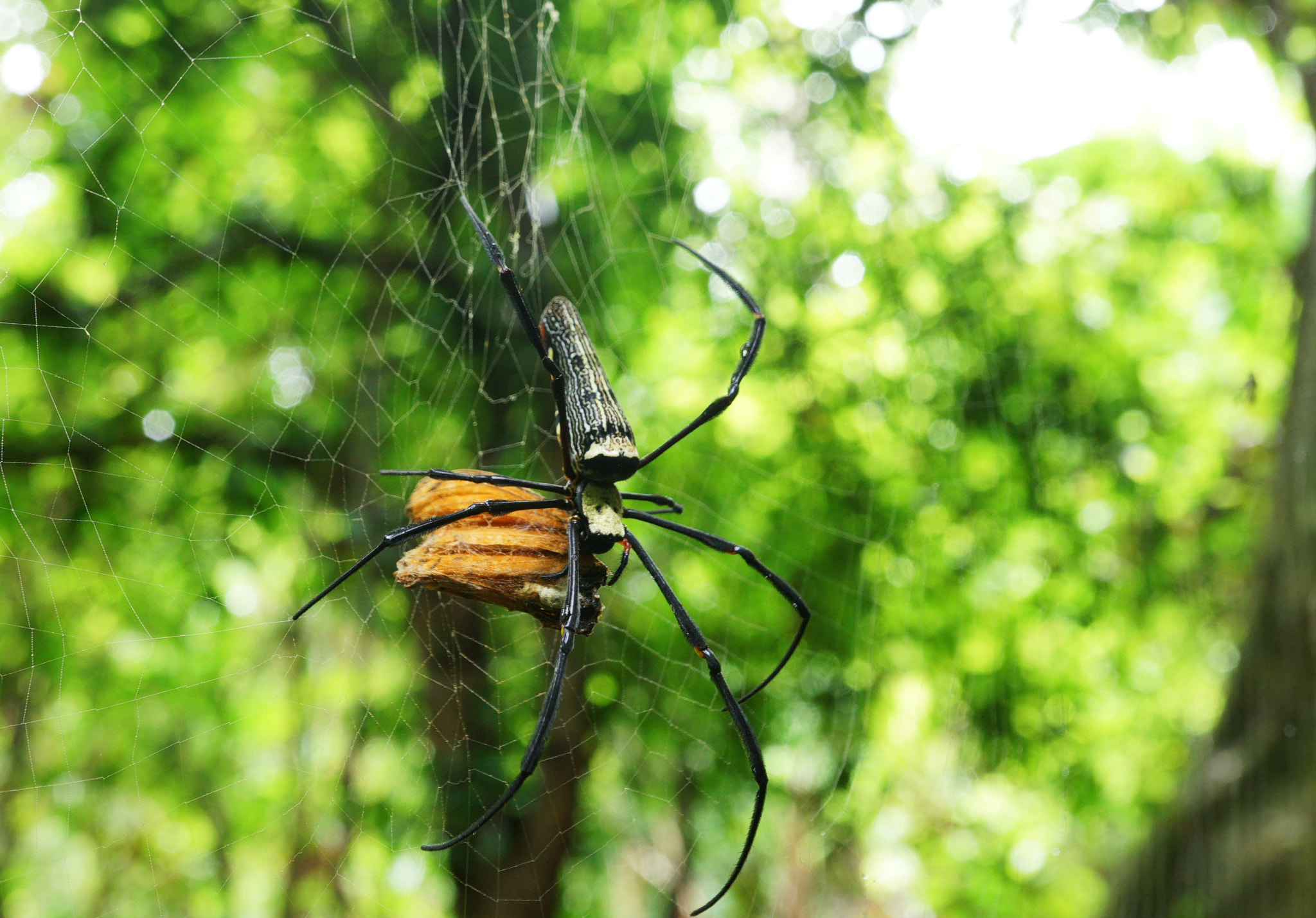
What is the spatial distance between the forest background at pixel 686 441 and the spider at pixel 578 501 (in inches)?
36.8

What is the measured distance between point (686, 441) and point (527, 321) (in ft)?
10.3

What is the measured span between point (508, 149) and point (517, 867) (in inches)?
137

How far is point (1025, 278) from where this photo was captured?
5199mm

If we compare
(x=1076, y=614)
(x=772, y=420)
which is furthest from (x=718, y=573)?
(x=1076, y=614)

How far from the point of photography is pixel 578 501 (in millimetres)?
1765

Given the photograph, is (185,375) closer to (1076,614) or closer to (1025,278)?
(1025,278)

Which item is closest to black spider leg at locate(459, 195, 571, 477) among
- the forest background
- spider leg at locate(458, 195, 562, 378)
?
spider leg at locate(458, 195, 562, 378)

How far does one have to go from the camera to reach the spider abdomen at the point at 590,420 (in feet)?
5.61

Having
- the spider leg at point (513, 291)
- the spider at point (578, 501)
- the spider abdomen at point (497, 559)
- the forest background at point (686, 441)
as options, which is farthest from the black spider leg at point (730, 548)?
the forest background at point (686, 441)

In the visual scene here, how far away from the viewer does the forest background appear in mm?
3105

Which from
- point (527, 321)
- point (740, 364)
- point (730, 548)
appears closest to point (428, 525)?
point (527, 321)

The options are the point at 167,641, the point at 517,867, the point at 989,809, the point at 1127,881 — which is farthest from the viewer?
the point at 989,809

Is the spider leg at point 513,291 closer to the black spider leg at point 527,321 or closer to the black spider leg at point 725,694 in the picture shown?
the black spider leg at point 527,321

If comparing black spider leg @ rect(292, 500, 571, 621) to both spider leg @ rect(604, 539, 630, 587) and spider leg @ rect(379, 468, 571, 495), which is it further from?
spider leg @ rect(604, 539, 630, 587)
